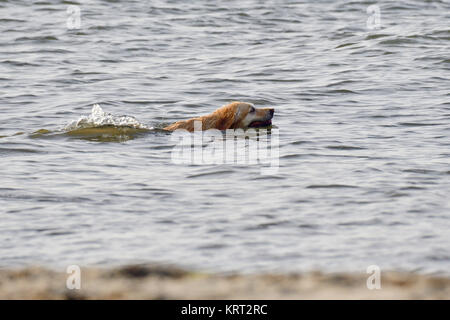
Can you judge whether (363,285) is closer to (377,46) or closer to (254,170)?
(254,170)

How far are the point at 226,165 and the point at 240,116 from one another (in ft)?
6.94

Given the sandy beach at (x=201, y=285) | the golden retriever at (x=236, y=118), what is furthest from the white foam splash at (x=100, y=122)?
the sandy beach at (x=201, y=285)

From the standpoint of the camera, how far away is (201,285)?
A: 18.6ft

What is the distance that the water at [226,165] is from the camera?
6.50m

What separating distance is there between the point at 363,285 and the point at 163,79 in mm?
9590

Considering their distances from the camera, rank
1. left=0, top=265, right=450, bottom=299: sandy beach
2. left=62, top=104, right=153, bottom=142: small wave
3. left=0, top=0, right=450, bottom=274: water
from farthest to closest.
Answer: left=62, top=104, right=153, bottom=142: small wave < left=0, top=0, right=450, bottom=274: water < left=0, top=265, right=450, bottom=299: sandy beach

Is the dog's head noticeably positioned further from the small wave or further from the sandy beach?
the sandy beach

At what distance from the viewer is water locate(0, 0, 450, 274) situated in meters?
6.50

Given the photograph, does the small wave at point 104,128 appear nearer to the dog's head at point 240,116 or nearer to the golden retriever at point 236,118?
the golden retriever at point 236,118

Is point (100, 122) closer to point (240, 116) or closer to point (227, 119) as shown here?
point (227, 119)

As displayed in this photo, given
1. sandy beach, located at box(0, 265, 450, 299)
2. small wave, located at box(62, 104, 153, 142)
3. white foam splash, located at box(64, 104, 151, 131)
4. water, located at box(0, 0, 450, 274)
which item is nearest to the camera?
sandy beach, located at box(0, 265, 450, 299)

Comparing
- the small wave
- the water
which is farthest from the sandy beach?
the small wave

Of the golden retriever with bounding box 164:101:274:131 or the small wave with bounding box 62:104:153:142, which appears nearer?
the small wave with bounding box 62:104:153:142
